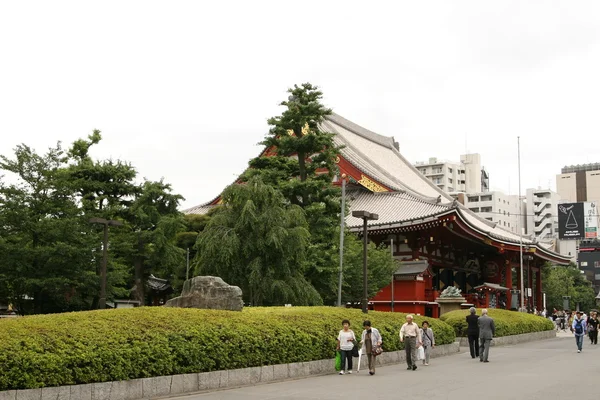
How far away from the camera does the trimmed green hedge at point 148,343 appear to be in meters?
11.1

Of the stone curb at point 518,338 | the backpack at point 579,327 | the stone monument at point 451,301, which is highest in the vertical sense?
the stone monument at point 451,301

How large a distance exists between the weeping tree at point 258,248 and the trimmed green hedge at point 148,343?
552cm

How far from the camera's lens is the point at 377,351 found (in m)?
17.5

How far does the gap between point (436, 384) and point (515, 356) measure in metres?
9.44

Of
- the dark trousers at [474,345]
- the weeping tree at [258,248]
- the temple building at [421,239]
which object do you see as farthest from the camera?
the temple building at [421,239]

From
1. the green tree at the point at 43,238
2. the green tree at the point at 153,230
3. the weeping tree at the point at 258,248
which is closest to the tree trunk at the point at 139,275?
the green tree at the point at 153,230

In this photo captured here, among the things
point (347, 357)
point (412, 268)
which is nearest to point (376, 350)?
point (347, 357)

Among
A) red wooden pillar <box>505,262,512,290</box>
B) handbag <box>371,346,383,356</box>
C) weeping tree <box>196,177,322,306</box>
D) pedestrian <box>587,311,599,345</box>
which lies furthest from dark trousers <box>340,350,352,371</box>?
red wooden pillar <box>505,262,512,290</box>

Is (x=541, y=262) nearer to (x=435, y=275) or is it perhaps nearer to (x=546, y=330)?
(x=435, y=275)

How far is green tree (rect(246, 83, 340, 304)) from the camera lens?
1103 inches

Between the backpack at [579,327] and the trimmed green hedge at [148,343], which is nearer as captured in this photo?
the trimmed green hedge at [148,343]

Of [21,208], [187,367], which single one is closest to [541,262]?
[21,208]

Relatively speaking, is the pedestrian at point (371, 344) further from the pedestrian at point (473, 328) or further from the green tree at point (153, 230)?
the green tree at point (153, 230)

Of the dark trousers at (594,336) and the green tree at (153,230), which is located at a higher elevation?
the green tree at (153,230)
